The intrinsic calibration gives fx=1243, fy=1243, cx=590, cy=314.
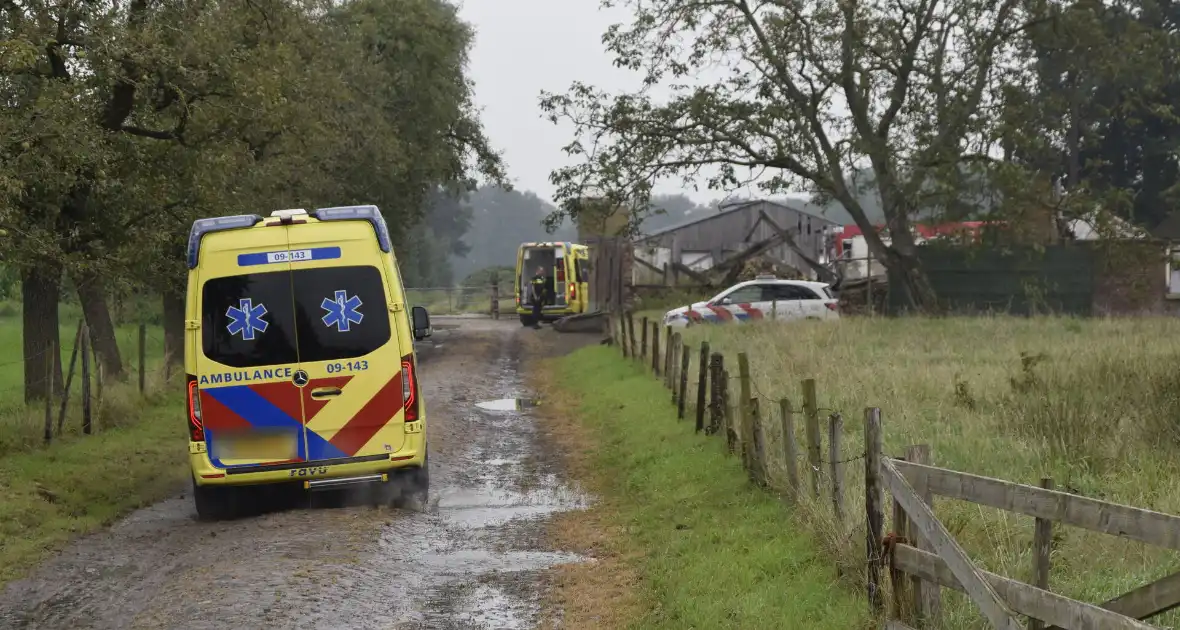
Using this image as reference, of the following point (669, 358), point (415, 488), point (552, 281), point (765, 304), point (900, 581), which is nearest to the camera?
point (900, 581)

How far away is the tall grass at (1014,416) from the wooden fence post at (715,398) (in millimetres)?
486

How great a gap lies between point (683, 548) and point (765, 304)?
21.2m

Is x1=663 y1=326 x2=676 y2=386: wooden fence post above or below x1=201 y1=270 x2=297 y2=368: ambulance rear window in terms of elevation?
below

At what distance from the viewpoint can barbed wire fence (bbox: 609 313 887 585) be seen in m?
7.84

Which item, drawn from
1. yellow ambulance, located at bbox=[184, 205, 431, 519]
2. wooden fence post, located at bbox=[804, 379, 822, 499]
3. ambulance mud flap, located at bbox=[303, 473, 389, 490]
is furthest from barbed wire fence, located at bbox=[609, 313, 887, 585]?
ambulance mud flap, located at bbox=[303, 473, 389, 490]

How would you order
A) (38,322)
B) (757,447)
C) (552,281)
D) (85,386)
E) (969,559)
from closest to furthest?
(969,559)
(757,447)
(85,386)
(38,322)
(552,281)

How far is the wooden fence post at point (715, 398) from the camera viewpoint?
12648 millimetres

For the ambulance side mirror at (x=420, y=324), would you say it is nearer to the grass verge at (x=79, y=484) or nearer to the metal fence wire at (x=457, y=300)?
the grass verge at (x=79, y=484)

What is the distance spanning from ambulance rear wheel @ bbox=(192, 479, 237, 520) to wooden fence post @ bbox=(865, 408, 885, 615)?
600cm

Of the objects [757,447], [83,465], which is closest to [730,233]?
[83,465]

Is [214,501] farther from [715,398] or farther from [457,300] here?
[457,300]

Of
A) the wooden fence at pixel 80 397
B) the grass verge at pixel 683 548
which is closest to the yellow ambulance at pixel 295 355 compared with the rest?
the grass verge at pixel 683 548

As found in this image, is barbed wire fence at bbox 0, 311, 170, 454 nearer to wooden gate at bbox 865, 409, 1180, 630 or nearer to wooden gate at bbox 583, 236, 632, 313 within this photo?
wooden gate at bbox 865, 409, 1180, 630

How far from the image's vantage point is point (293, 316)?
10.5 metres
